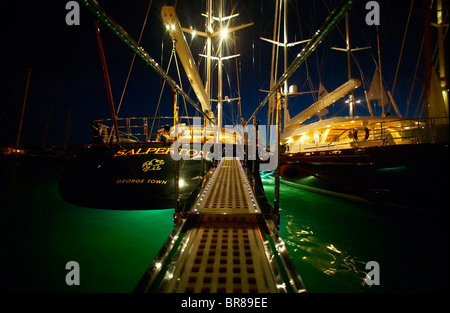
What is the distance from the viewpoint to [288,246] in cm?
337

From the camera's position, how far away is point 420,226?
13.7 feet

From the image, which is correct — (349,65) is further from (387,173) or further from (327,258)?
(327,258)

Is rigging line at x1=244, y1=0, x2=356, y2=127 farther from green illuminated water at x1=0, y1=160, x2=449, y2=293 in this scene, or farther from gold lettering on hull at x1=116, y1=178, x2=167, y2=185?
gold lettering on hull at x1=116, y1=178, x2=167, y2=185

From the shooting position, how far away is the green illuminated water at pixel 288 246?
2.48 meters

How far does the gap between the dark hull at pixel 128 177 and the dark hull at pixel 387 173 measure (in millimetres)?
4598

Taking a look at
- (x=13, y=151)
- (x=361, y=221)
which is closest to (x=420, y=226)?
(x=361, y=221)

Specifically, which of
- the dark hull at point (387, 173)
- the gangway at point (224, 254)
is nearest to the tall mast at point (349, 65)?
the dark hull at point (387, 173)

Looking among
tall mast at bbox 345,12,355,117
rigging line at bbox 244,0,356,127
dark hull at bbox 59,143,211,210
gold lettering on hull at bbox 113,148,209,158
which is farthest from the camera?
tall mast at bbox 345,12,355,117

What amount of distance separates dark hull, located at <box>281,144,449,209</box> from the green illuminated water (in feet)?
1.46

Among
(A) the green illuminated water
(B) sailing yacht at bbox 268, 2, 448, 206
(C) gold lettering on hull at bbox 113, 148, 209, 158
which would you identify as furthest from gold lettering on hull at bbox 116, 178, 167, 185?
(B) sailing yacht at bbox 268, 2, 448, 206

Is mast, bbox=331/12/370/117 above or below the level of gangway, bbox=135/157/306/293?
above

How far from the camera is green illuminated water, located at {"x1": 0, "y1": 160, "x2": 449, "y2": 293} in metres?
2.48
